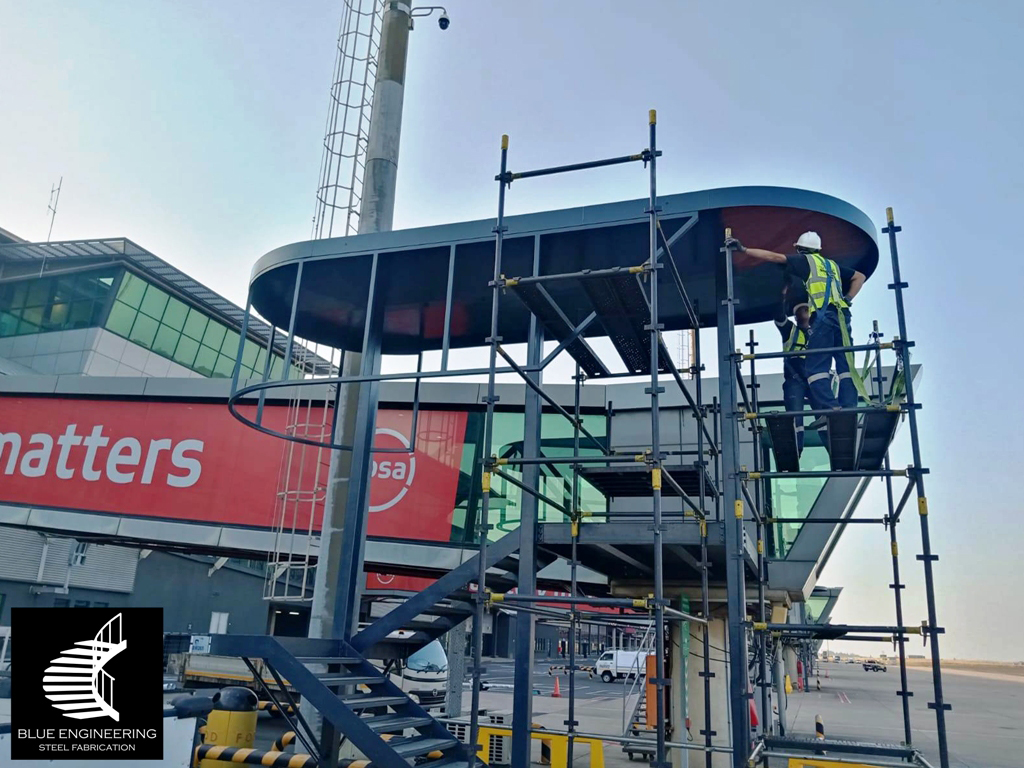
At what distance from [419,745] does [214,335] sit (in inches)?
1513

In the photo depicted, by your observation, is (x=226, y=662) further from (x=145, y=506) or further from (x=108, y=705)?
(x=108, y=705)

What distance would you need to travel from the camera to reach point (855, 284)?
26.1 feet

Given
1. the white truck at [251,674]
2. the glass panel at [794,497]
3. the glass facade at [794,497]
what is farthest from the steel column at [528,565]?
the white truck at [251,674]

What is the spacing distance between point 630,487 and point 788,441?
6.35 ft

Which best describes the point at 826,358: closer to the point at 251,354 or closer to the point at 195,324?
the point at 195,324

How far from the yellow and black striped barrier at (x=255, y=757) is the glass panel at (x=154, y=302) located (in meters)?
31.0

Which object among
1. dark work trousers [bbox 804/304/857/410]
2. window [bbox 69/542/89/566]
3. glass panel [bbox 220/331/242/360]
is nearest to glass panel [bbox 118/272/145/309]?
glass panel [bbox 220/331/242/360]

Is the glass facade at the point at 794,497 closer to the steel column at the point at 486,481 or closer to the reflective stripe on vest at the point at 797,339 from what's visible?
the reflective stripe on vest at the point at 797,339

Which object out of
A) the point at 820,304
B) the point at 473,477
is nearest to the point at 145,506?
the point at 473,477

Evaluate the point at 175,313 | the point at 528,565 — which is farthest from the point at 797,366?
the point at 175,313

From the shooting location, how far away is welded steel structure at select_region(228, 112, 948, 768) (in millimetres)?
6926

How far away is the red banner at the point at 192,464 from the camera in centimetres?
1764

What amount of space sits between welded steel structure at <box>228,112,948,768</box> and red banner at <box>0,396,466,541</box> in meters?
7.07

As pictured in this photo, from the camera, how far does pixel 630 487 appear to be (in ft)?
30.2
